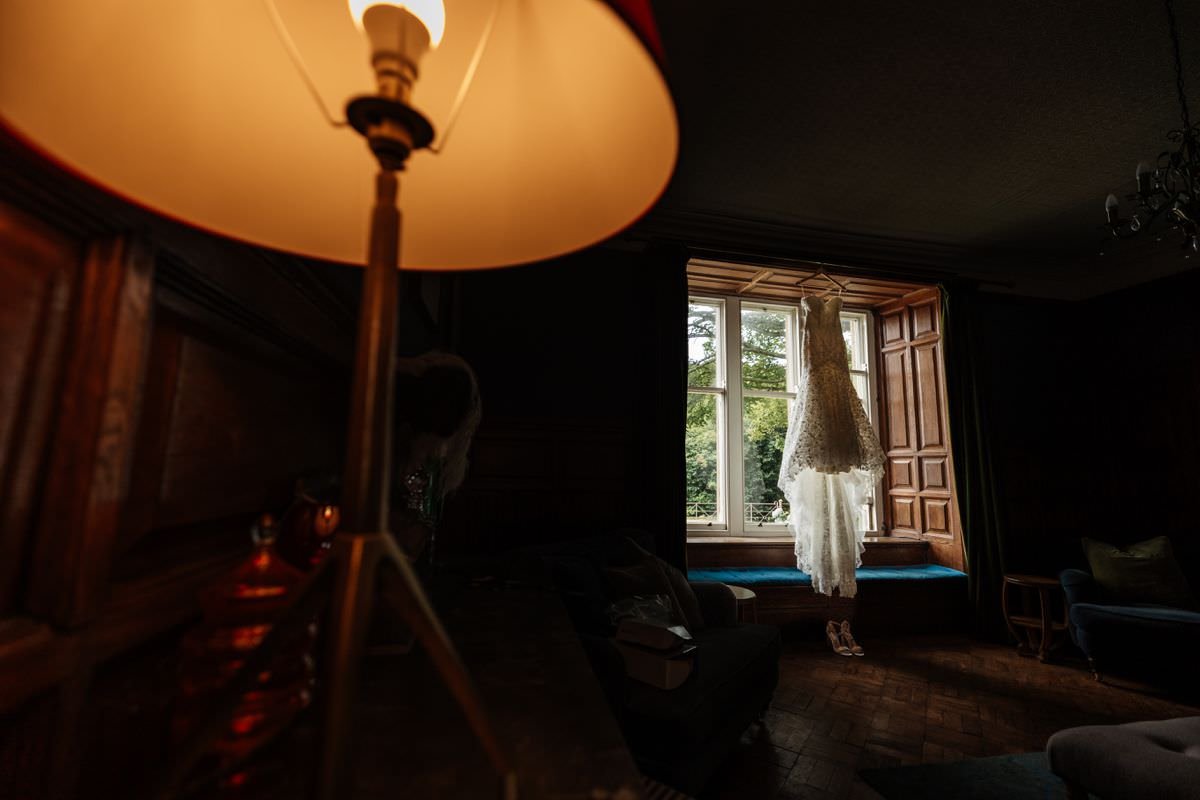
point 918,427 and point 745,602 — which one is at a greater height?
point 918,427

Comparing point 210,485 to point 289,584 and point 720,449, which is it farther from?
point 720,449

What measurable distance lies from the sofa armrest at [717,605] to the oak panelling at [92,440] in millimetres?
2639

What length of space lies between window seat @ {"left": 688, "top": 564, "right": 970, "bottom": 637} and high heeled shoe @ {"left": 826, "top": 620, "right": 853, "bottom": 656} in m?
0.08

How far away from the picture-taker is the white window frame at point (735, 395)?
16.0 feet

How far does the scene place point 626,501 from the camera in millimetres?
3736

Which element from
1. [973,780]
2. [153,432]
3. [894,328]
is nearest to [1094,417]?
[894,328]

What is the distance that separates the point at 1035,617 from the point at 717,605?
3.05m

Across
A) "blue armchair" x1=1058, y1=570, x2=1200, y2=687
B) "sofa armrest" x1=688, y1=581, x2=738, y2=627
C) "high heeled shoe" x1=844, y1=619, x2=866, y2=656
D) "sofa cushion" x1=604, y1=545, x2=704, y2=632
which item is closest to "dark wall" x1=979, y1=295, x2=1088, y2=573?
"blue armchair" x1=1058, y1=570, x2=1200, y2=687

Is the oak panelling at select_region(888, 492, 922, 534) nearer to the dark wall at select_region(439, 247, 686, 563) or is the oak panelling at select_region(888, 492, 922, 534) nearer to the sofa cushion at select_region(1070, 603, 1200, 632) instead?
the sofa cushion at select_region(1070, 603, 1200, 632)

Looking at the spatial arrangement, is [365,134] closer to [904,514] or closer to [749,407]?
[749,407]

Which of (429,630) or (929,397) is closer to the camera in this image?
(429,630)

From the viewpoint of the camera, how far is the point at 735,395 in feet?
16.5

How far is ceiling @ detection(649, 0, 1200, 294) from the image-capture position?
2.35 metres

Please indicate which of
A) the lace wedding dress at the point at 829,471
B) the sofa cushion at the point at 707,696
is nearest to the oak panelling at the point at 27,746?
the sofa cushion at the point at 707,696
